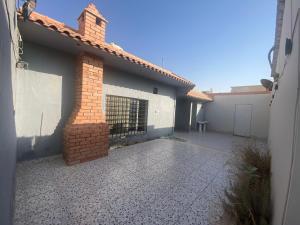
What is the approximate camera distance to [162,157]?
5.11 m

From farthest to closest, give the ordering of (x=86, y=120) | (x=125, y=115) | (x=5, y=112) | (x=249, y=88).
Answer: (x=249, y=88) → (x=125, y=115) → (x=86, y=120) → (x=5, y=112)

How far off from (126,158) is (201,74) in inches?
393

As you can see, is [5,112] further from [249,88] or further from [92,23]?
[249,88]

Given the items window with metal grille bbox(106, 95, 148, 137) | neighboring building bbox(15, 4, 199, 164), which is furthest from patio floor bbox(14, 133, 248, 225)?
window with metal grille bbox(106, 95, 148, 137)

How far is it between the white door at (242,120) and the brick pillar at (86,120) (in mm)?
11019

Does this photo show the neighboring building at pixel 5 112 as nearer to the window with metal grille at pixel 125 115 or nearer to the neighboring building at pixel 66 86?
the neighboring building at pixel 66 86

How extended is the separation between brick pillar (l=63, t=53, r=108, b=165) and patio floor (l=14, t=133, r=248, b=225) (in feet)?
1.09

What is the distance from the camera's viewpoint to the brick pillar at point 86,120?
402 cm

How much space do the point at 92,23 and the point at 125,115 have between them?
359 centimetres

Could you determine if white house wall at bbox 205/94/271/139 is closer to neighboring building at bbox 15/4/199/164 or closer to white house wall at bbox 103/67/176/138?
white house wall at bbox 103/67/176/138

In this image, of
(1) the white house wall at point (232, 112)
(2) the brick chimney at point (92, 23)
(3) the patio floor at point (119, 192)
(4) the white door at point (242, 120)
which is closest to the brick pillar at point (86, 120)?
(3) the patio floor at point (119, 192)

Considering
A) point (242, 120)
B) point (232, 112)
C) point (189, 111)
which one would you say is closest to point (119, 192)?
point (189, 111)

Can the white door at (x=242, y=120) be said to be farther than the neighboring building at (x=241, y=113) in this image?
Yes

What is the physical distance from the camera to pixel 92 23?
14.9 ft
